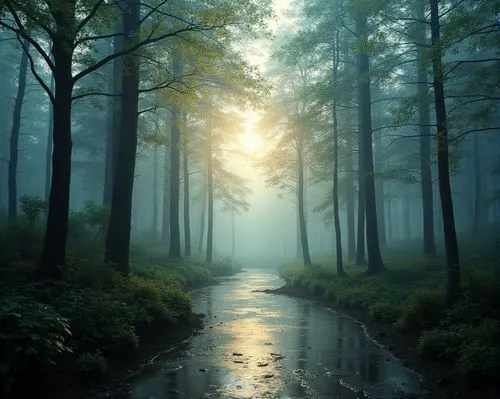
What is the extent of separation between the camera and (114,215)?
1242 cm

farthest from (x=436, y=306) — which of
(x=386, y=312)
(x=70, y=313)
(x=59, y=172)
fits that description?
(x=59, y=172)

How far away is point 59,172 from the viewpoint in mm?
9562

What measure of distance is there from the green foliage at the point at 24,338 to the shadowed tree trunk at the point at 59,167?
341cm

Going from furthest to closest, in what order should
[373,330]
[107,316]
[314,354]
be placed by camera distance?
[373,330] → [314,354] → [107,316]

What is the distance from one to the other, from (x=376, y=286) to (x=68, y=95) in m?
12.0

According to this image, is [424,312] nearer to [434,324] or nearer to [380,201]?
[434,324]

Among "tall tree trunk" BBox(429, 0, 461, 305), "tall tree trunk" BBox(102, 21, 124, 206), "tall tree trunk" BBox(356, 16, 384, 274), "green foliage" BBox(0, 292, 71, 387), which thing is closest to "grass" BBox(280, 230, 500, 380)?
"tall tree trunk" BBox(429, 0, 461, 305)

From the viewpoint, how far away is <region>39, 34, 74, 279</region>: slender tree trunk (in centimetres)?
940

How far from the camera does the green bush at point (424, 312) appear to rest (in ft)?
31.2

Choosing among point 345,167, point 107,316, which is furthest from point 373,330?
point 345,167

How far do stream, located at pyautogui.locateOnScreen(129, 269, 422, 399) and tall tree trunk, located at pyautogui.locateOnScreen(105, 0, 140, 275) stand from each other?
345 cm

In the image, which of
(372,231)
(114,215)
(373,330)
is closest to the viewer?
(373,330)

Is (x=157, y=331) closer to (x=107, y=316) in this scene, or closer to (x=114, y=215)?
(x=107, y=316)

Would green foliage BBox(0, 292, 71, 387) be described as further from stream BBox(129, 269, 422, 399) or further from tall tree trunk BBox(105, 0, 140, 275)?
tall tree trunk BBox(105, 0, 140, 275)
